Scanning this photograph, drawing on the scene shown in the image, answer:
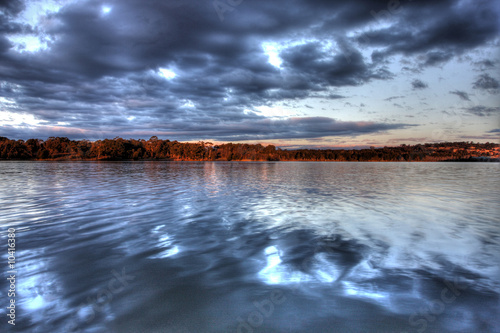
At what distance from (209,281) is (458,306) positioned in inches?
189

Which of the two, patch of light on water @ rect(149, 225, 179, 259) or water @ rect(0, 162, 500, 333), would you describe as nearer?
water @ rect(0, 162, 500, 333)

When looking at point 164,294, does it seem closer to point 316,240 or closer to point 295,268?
point 295,268

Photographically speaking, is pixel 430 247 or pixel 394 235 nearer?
pixel 430 247

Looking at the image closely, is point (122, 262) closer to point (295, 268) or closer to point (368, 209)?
point (295, 268)

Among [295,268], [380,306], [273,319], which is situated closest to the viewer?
[273,319]

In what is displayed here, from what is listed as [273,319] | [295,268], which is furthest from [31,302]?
[295,268]

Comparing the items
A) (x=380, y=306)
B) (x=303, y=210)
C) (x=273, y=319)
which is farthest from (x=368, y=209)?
(x=273, y=319)

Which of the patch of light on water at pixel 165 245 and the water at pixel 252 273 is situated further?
the patch of light on water at pixel 165 245

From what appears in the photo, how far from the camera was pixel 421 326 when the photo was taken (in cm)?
435

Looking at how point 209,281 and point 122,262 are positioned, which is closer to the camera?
point 209,281

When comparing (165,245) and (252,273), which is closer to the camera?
(252,273)

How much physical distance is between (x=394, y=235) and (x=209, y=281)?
7.54 metres

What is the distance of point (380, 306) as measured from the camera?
16.1ft

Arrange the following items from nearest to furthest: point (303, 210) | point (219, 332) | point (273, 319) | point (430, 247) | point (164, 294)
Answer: point (219, 332)
point (273, 319)
point (164, 294)
point (430, 247)
point (303, 210)
